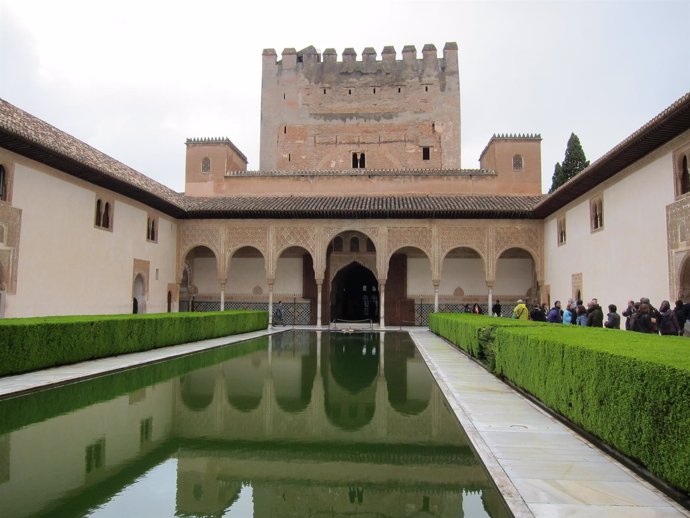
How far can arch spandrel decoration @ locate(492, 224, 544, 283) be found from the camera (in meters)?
20.0

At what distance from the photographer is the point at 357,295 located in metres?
27.3

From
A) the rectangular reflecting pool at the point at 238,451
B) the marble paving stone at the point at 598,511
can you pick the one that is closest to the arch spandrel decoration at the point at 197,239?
the rectangular reflecting pool at the point at 238,451

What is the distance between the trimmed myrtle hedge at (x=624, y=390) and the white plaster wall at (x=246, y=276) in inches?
658

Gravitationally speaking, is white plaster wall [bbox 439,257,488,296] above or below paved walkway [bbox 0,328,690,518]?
above

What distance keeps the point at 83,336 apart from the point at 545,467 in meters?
7.59

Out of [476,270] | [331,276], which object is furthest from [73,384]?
[476,270]

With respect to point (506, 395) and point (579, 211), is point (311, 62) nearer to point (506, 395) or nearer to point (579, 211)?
point (579, 211)

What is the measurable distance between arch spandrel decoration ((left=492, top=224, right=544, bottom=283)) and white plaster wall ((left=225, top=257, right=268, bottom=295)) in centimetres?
887

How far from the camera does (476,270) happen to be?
22.0 metres

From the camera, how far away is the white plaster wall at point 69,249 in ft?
40.6

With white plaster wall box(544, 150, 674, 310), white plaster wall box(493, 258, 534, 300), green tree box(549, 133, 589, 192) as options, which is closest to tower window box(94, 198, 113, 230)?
white plaster wall box(544, 150, 674, 310)

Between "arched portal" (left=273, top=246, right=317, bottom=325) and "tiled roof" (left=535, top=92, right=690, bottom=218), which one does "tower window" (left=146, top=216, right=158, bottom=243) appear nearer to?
"arched portal" (left=273, top=246, right=317, bottom=325)

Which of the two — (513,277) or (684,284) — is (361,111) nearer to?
(513,277)

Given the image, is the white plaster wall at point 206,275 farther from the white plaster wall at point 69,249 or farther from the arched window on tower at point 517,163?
the arched window on tower at point 517,163
